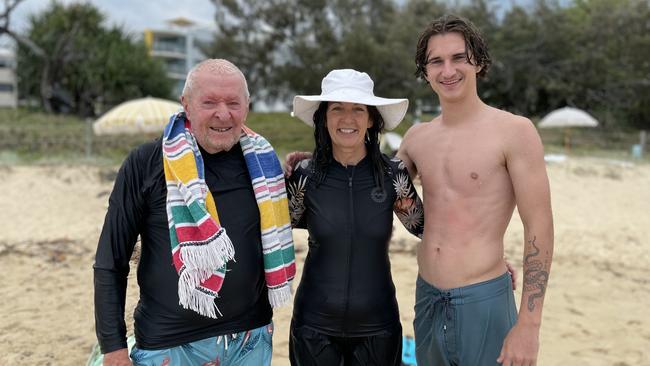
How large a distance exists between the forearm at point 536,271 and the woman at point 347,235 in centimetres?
56

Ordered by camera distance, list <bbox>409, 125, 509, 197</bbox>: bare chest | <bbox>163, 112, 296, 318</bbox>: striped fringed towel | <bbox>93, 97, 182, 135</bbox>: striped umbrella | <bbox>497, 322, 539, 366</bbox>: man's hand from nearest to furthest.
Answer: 1. <bbox>163, 112, 296, 318</bbox>: striped fringed towel
2. <bbox>497, 322, 539, 366</bbox>: man's hand
3. <bbox>409, 125, 509, 197</bbox>: bare chest
4. <bbox>93, 97, 182, 135</bbox>: striped umbrella

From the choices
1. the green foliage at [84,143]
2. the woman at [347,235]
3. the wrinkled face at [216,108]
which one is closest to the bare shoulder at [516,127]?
the woman at [347,235]

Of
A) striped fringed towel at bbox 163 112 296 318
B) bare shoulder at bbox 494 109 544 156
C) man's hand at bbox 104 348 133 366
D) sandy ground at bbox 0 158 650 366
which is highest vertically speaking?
bare shoulder at bbox 494 109 544 156

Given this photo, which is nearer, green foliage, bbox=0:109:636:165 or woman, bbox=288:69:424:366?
woman, bbox=288:69:424:366

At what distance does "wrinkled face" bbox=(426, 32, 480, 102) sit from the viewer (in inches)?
89.7

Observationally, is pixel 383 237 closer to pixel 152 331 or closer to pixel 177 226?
pixel 177 226

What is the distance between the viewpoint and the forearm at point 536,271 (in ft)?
6.94

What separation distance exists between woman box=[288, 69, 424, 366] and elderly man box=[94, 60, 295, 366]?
186 mm

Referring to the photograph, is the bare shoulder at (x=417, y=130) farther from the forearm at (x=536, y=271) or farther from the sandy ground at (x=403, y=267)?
the sandy ground at (x=403, y=267)

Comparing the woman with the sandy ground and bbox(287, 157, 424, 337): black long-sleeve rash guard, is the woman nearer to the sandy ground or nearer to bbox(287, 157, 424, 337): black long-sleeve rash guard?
bbox(287, 157, 424, 337): black long-sleeve rash guard

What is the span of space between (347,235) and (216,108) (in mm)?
752

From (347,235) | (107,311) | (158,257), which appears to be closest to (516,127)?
(347,235)

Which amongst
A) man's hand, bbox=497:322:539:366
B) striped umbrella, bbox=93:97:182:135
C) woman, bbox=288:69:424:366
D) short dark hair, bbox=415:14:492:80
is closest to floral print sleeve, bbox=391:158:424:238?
woman, bbox=288:69:424:366

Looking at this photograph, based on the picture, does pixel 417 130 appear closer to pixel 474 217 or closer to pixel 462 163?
pixel 462 163
